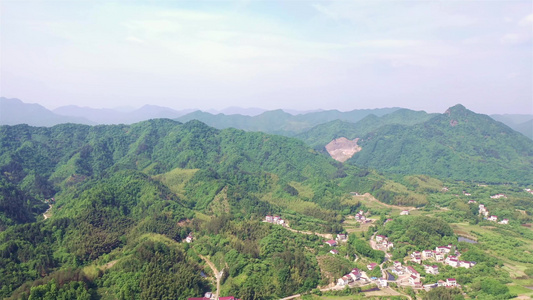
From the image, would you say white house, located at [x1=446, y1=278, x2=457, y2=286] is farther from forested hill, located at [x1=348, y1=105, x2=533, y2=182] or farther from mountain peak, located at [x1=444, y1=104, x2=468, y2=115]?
mountain peak, located at [x1=444, y1=104, x2=468, y2=115]

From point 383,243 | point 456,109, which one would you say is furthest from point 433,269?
point 456,109

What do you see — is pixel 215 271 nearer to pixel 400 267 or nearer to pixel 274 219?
pixel 274 219

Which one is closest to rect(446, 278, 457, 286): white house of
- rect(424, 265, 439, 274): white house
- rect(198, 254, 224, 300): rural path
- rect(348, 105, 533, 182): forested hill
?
rect(424, 265, 439, 274): white house

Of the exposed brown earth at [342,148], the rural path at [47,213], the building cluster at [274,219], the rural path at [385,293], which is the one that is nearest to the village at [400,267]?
the rural path at [385,293]

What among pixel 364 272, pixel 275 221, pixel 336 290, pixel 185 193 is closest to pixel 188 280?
pixel 336 290

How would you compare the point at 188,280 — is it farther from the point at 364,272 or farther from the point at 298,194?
the point at 298,194
